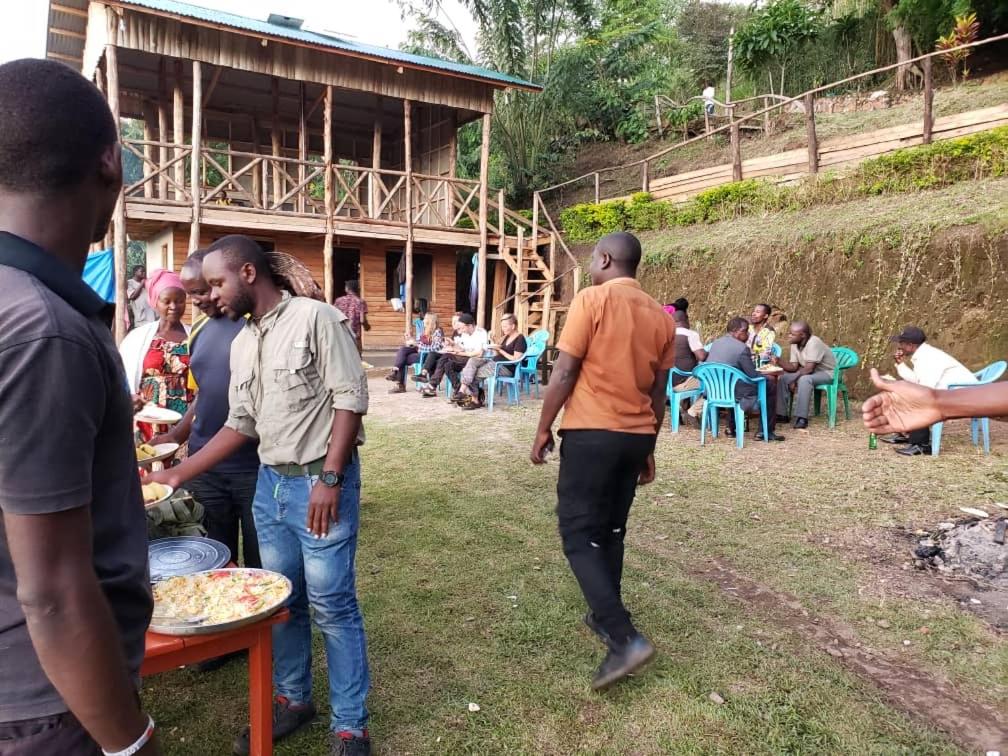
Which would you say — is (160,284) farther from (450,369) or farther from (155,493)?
(450,369)

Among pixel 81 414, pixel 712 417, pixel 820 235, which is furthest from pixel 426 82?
pixel 81 414

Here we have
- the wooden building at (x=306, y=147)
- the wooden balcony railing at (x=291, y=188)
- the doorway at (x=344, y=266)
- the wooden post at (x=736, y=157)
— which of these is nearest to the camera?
the wooden building at (x=306, y=147)

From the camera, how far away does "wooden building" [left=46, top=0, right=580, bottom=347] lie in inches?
462

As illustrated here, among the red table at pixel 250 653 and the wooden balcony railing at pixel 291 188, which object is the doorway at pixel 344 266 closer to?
the wooden balcony railing at pixel 291 188

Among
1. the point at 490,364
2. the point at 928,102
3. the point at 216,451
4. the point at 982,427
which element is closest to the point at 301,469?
the point at 216,451

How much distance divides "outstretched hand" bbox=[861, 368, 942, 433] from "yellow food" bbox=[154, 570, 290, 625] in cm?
187

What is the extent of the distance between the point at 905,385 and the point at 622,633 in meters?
1.40

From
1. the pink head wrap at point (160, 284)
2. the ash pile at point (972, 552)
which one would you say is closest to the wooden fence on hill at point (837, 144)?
the ash pile at point (972, 552)

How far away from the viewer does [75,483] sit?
893 millimetres

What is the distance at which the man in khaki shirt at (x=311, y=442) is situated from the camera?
2.17 meters

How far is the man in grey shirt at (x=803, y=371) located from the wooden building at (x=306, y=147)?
692cm

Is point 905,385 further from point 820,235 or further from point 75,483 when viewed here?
point 820,235

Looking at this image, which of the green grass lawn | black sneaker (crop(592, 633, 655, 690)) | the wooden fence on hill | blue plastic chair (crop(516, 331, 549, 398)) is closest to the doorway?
the wooden fence on hill

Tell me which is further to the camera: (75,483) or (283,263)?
(283,263)
